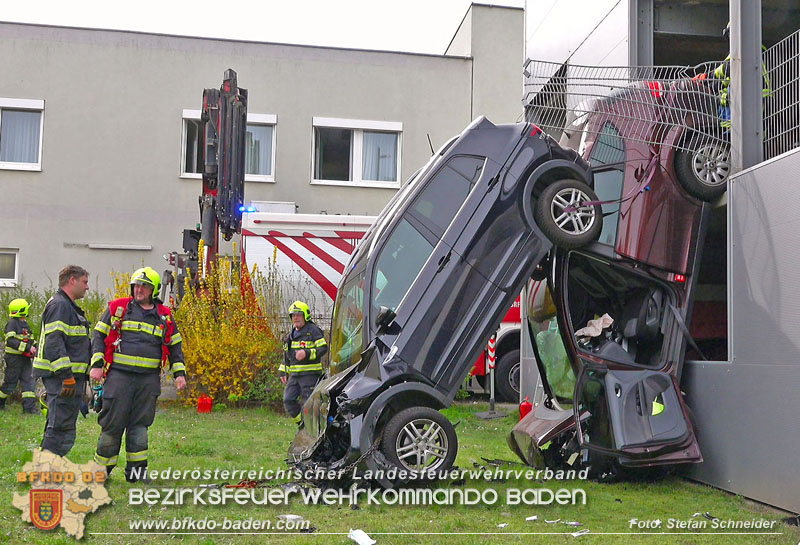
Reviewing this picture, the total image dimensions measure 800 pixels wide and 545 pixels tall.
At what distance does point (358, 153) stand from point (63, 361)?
40.6 ft

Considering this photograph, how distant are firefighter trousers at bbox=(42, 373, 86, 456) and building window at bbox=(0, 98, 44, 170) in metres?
11.9

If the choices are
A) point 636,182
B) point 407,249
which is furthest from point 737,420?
point 407,249

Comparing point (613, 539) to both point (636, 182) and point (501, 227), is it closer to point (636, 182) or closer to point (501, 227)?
point (501, 227)

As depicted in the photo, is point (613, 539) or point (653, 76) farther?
point (653, 76)

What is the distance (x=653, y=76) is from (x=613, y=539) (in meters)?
4.90

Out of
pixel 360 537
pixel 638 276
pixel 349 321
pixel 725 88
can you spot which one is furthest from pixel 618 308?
pixel 360 537

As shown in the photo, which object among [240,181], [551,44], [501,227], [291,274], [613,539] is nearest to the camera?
[613,539]

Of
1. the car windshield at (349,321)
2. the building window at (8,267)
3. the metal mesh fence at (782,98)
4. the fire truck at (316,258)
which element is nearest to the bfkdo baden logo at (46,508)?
the car windshield at (349,321)

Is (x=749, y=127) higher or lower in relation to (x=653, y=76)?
lower

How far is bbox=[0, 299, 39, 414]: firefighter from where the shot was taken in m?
12.3

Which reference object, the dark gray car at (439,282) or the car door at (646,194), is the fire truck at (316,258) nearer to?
the car door at (646,194)

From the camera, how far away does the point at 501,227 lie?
713 cm

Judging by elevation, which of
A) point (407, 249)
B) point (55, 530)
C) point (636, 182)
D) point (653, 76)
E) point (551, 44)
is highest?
point (551, 44)

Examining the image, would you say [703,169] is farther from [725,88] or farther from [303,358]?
[303,358]
